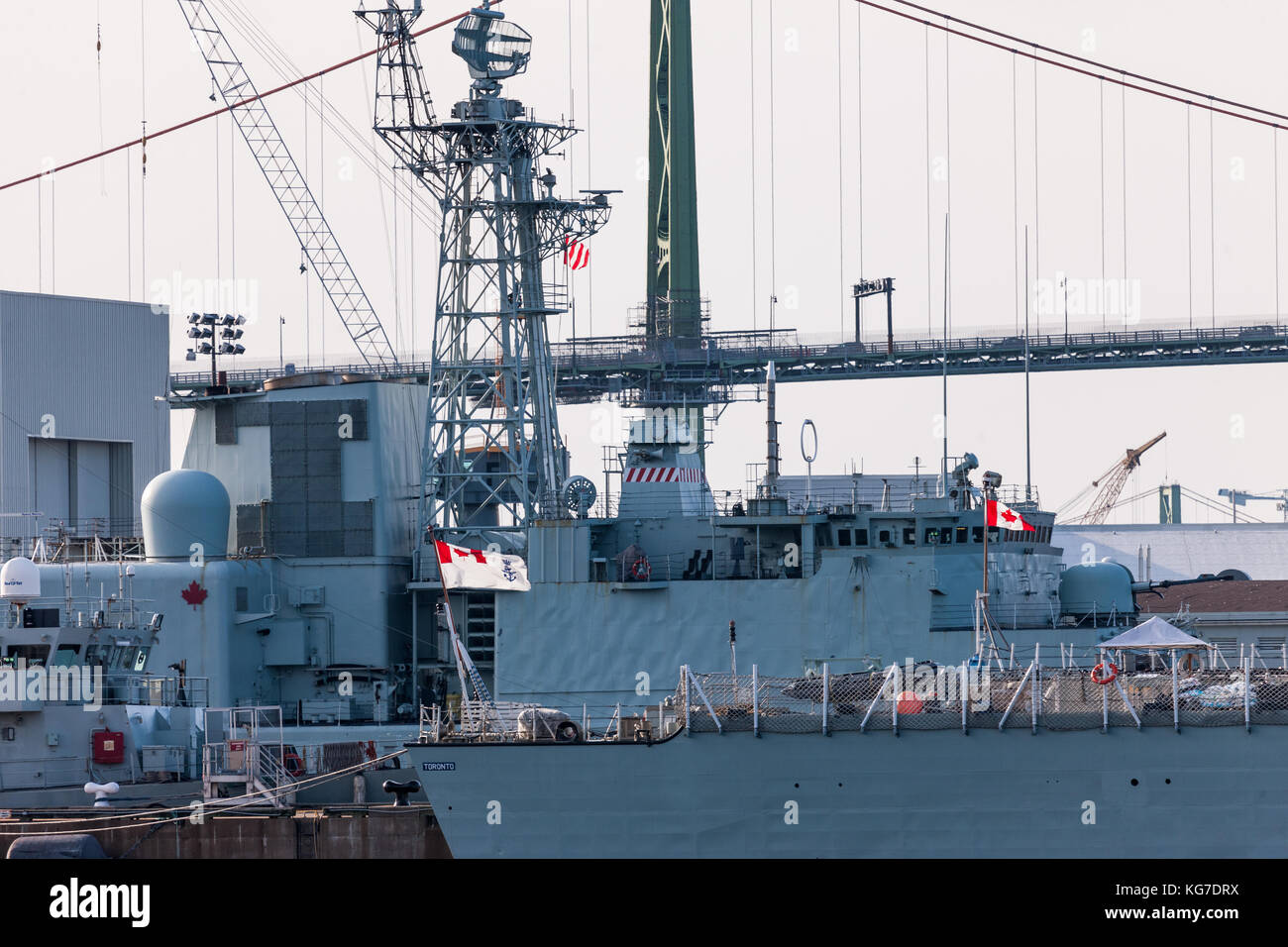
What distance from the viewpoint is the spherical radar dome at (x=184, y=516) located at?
51844 millimetres

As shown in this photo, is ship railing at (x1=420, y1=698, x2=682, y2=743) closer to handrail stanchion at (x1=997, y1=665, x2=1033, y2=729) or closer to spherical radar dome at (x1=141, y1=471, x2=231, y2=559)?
handrail stanchion at (x1=997, y1=665, x2=1033, y2=729)

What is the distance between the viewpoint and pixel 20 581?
40.3m

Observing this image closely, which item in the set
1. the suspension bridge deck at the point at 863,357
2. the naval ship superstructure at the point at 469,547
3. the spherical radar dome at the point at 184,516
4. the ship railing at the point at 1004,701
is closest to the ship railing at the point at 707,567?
the naval ship superstructure at the point at 469,547

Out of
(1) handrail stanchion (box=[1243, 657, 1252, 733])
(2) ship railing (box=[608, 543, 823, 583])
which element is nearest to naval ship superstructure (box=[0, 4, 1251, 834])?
(2) ship railing (box=[608, 543, 823, 583])

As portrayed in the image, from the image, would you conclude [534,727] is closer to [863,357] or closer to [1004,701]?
[1004,701]

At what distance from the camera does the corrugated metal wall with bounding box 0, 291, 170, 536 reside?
215ft

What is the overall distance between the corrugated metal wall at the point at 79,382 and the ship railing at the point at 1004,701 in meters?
34.5

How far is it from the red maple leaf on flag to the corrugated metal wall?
595 inches

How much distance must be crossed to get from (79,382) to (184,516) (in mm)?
17185

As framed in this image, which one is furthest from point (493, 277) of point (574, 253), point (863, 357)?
point (863, 357)

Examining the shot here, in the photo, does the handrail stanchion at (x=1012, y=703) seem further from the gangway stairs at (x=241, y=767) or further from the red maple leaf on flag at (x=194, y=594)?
the red maple leaf on flag at (x=194, y=594)

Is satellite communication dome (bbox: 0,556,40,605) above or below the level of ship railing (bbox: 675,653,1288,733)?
above

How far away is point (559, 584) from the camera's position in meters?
46.8
